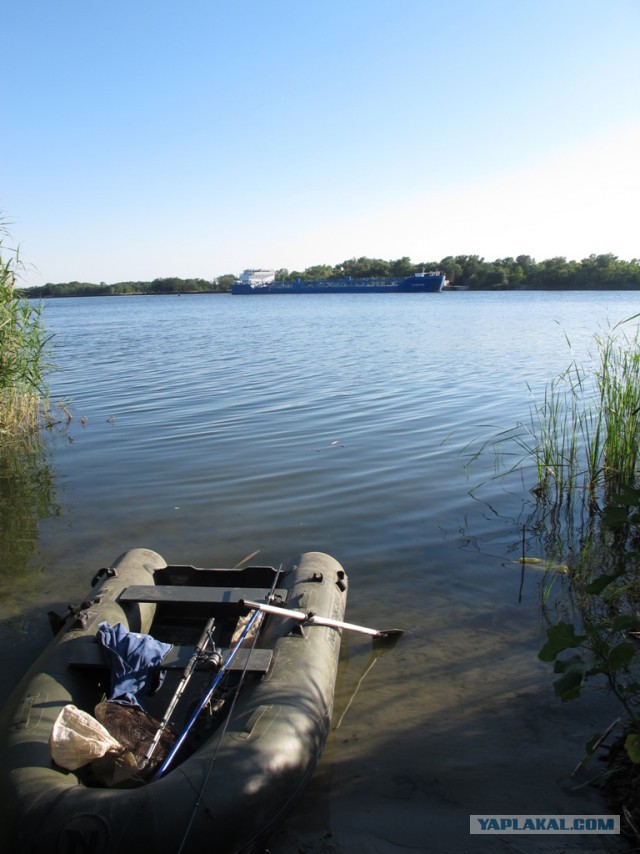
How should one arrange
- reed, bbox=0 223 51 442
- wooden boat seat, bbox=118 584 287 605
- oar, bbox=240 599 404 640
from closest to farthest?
oar, bbox=240 599 404 640, wooden boat seat, bbox=118 584 287 605, reed, bbox=0 223 51 442

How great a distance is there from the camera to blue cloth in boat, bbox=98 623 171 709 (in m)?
3.33

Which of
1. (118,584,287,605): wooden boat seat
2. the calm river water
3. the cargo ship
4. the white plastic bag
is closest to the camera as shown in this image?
the white plastic bag

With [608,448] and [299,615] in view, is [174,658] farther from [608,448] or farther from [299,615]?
[608,448]

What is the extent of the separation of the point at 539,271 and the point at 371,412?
7697 centimetres

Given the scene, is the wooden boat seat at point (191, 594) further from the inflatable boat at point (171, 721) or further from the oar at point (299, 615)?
the oar at point (299, 615)

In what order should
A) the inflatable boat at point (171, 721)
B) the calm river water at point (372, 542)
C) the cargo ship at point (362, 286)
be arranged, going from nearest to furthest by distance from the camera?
the inflatable boat at point (171, 721), the calm river water at point (372, 542), the cargo ship at point (362, 286)

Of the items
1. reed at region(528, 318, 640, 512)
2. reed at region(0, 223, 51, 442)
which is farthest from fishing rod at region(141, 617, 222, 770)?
reed at region(0, 223, 51, 442)

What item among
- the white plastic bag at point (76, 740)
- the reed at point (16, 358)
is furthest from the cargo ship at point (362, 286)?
the white plastic bag at point (76, 740)

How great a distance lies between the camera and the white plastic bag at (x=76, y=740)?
278 centimetres

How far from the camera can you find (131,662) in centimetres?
342

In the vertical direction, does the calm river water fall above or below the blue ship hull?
below

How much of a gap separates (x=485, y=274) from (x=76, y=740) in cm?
9161

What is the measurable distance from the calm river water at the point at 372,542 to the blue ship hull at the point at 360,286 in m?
64.8

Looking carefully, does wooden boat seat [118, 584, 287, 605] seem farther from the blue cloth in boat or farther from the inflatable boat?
the blue cloth in boat
